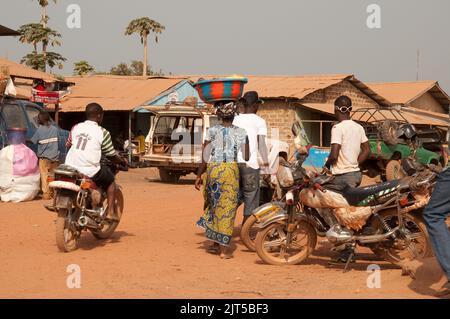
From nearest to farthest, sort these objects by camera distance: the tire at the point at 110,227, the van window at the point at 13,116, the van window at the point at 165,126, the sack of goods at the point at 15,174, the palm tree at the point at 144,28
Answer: the tire at the point at 110,227, the sack of goods at the point at 15,174, the van window at the point at 13,116, the van window at the point at 165,126, the palm tree at the point at 144,28

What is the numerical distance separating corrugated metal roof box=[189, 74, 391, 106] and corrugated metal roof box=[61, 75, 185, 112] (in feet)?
7.60

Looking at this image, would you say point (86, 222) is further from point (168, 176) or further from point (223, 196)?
point (168, 176)

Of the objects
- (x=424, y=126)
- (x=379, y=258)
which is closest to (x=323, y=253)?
(x=379, y=258)

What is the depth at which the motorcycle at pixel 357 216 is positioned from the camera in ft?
21.5

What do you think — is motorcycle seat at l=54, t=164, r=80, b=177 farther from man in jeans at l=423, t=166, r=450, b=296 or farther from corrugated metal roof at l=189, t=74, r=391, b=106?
corrugated metal roof at l=189, t=74, r=391, b=106

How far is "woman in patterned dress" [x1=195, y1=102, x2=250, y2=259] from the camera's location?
752cm

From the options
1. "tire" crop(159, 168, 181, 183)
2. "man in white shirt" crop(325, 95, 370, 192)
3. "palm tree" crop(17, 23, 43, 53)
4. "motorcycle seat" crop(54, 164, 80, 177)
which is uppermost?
"palm tree" crop(17, 23, 43, 53)

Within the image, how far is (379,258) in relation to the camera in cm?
706

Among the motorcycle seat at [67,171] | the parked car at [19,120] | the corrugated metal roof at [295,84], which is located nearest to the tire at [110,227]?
the motorcycle seat at [67,171]

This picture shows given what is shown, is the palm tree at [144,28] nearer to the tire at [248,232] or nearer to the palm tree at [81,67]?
the palm tree at [81,67]

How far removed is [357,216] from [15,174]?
8119mm

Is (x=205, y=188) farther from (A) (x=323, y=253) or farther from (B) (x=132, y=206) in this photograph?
(B) (x=132, y=206)

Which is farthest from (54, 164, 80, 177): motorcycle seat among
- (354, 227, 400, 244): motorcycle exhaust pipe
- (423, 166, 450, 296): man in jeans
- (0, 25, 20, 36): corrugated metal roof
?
(0, 25, 20, 36): corrugated metal roof

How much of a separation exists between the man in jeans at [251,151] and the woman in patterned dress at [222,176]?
32cm
